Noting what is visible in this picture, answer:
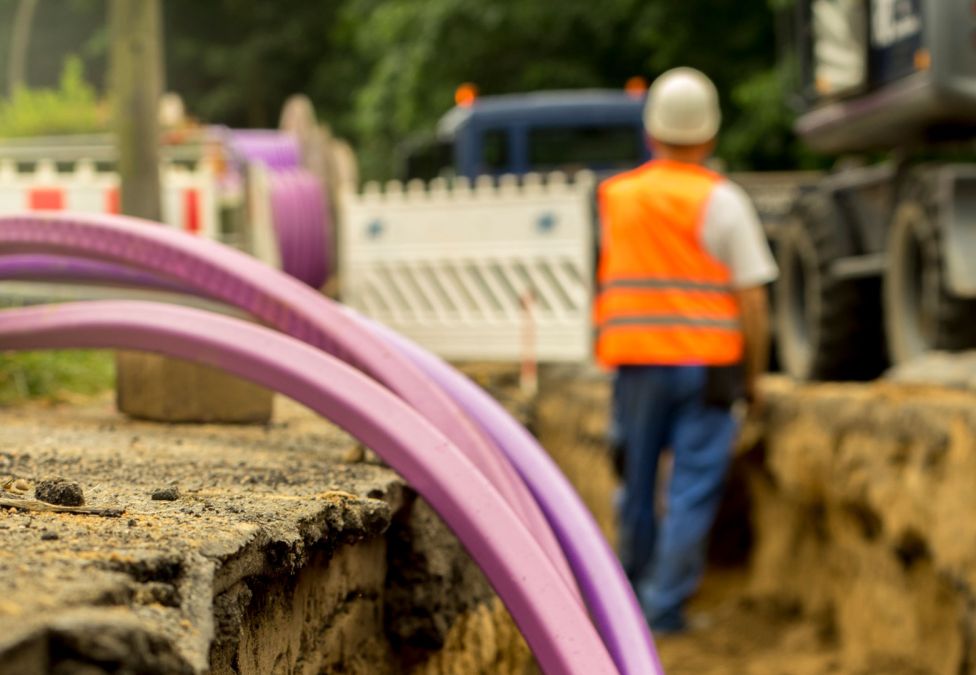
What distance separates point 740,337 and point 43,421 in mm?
2942

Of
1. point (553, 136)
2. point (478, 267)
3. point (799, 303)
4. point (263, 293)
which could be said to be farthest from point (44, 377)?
point (553, 136)

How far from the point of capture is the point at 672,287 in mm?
5820

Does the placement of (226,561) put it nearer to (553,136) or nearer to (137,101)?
(137,101)

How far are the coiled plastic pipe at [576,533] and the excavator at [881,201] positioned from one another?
158 inches

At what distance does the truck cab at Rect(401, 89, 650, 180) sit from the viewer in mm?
13680

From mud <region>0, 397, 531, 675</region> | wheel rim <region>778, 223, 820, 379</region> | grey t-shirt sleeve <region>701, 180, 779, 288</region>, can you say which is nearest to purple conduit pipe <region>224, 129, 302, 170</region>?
wheel rim <region>778, 223, 820, 379</region>

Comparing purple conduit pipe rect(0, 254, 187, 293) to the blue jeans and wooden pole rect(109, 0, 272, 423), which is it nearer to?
the blue jeans

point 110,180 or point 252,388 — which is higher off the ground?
point 110,180

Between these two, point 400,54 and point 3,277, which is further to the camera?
point 400,54

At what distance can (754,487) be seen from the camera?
26.7ft

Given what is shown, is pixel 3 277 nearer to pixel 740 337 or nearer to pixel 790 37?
pixel 740 337

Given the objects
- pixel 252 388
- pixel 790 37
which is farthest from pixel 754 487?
pixel 790 37

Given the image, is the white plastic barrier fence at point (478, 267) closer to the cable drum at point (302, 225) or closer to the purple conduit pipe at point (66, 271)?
the cable drum at point (302, 225)

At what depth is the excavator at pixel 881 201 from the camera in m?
7.00
